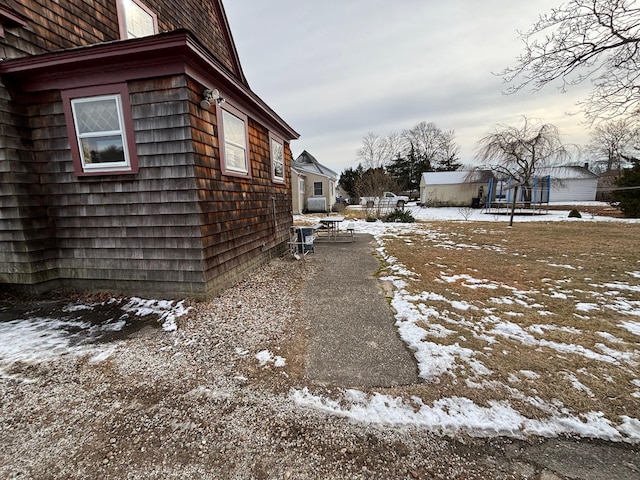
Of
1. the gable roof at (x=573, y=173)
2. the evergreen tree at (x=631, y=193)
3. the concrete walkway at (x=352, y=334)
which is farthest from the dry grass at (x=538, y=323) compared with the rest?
the gable roof at (x=573, y=173)

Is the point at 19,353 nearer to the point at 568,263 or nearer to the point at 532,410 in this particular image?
the point at 532,410

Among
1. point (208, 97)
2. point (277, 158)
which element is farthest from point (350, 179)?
point (208, 97)

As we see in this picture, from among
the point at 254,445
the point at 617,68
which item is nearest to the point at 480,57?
the point at 617,68

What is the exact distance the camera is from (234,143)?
4934mm

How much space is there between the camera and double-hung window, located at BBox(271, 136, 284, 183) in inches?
272

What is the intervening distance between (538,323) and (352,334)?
88.4 inches

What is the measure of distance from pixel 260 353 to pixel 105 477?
1379mm

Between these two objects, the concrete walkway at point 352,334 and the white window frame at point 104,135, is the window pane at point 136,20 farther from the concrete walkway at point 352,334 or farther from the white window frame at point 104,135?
the concrete walkway at point 352,334

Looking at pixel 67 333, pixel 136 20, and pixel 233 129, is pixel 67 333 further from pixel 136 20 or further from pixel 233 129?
pixel 136 20

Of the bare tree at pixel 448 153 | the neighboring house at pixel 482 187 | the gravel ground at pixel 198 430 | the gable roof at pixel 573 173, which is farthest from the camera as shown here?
the bare tree at pixel 448 153

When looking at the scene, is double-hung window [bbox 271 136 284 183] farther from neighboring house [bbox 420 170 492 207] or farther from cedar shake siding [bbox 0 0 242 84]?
neighboring house [bbox 420 170 492 207]

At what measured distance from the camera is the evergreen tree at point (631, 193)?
14359 mm

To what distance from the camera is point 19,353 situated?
8.89ft

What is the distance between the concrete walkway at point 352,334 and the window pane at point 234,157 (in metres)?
2.50
